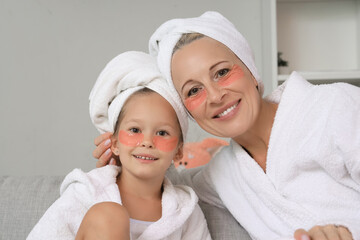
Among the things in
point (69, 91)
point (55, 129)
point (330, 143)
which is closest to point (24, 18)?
point (69, 91)

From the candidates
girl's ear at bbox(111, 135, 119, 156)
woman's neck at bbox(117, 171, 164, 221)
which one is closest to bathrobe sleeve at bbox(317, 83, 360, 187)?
A: woman's neck at bbox(117, 171, 164, 221)

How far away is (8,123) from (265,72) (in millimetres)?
1522

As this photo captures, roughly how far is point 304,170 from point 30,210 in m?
0.91

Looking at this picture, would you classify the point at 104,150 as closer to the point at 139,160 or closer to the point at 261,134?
the point at 139,160

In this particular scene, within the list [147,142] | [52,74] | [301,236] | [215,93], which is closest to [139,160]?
[147,142]

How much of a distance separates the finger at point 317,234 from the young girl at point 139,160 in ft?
1.25

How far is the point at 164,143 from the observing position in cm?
137

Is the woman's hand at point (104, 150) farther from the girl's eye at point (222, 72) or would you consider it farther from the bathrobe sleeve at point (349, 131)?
the bathrobe sleeve at point (349, 131)

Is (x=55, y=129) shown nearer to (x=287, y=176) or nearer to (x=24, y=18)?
(x=24, y=18)

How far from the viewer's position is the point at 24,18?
8.48ft

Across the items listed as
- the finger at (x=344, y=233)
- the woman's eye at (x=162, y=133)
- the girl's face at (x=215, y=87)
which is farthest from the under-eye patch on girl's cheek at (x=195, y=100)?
the finger at (x=344, y=233)

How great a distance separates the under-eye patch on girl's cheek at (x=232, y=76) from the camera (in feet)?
4.51

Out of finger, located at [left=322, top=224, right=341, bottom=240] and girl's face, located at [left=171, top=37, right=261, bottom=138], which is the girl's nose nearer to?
girl's face, located at [left=171, top=37, right=261, bottom=138]

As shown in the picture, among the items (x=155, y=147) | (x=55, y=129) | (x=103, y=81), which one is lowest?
(x=55, y=129)
